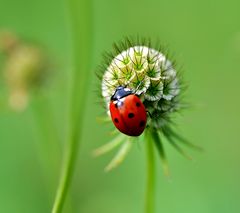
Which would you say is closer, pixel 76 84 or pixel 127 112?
pixel 76 84

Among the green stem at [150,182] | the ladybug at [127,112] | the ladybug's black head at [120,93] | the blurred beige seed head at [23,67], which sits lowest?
the green stem at [150,182]

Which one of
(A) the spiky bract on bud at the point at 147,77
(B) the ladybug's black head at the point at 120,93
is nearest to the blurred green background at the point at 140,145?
(A) the spiky bract on bud at the point at 147,77

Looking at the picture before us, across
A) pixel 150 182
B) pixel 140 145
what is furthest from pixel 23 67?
pixel 150 182

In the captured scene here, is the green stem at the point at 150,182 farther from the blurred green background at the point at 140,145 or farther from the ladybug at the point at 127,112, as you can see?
the blurred green background at the point at 140,145

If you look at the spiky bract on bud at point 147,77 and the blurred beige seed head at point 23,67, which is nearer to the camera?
the spiky bract on bud at point 147,77

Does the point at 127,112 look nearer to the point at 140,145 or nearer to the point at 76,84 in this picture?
the point at 76,84

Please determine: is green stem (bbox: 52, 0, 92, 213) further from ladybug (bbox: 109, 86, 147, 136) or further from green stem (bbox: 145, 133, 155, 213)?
green stem (bbox: 145, 133, 155, 213)

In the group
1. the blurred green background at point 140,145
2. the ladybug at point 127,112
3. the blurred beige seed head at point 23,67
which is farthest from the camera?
the blurred green background at point 140,145
